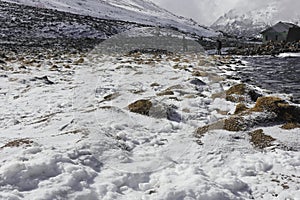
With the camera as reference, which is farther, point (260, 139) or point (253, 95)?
point (253, 95)

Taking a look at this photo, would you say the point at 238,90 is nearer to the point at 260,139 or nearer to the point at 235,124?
the point at 235,124

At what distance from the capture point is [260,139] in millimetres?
5531

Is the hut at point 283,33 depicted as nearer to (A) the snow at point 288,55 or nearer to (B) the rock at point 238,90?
(A) the snow at point 288,55

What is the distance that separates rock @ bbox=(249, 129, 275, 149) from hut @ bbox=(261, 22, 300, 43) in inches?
1709

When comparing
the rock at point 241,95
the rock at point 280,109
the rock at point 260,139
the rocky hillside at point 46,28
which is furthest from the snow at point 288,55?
the rocky hillside at point 46,28

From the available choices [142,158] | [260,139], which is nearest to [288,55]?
[260,139]

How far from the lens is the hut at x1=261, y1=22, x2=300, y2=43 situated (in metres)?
46.0

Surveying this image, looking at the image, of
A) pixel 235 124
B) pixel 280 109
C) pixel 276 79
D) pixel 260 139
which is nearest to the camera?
pixel 260 139

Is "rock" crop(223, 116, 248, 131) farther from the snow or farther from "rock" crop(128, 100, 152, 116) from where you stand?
the snow

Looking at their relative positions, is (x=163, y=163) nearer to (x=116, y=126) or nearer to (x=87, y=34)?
(x=116, y=126)

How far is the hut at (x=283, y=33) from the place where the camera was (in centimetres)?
4603

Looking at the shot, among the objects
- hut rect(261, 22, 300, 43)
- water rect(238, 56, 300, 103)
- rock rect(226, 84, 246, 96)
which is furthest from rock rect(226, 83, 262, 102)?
hut rect(261, 22, 300, 43)

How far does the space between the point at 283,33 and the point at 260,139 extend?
47.9 meters

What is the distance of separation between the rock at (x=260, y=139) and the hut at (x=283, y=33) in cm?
4342
